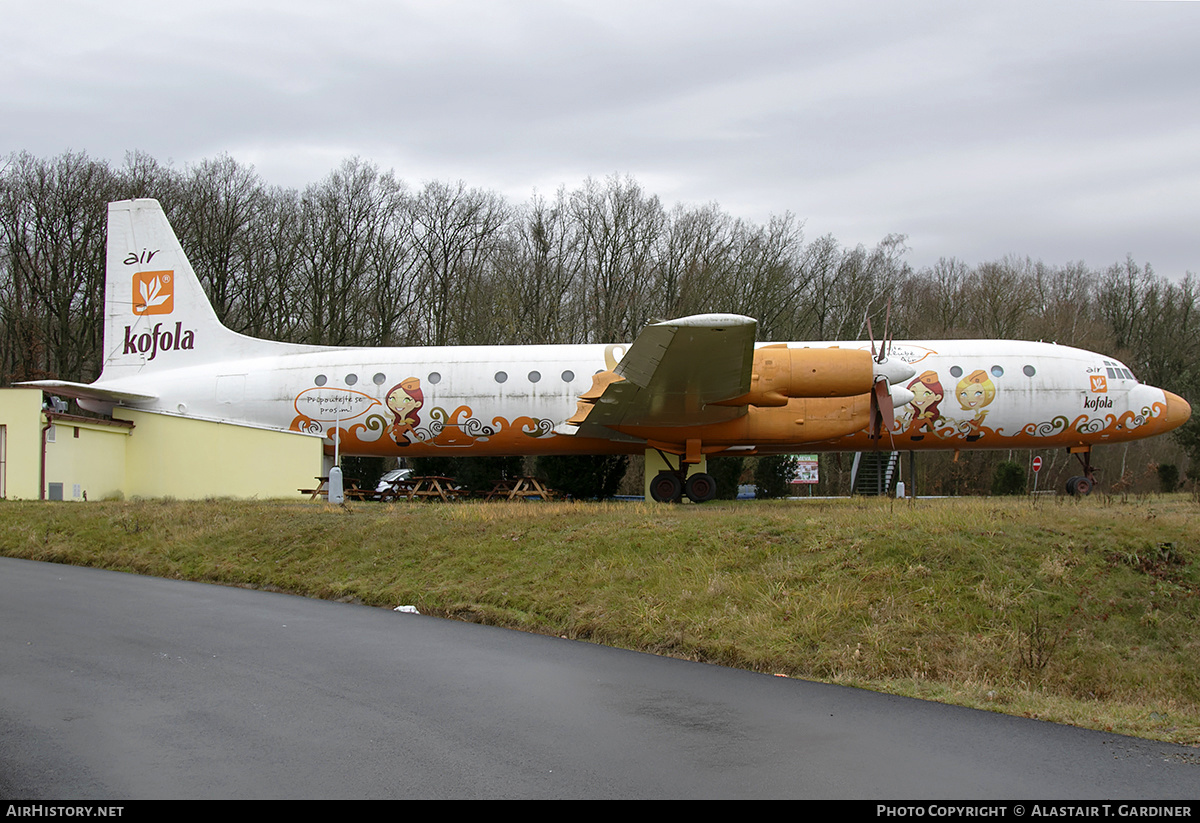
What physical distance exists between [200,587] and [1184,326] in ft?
171

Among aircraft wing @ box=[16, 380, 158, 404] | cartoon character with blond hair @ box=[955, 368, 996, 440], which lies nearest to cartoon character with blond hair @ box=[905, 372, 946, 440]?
cartoon character with blond hair @ box=[955, 368, 996, 440]

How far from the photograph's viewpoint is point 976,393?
73.9 ft

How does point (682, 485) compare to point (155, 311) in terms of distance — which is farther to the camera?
point (155, 311)

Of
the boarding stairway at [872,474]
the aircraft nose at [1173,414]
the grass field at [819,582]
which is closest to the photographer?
the grass field at [819,582]

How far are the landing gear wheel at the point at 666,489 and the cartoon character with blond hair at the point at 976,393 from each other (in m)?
7.28

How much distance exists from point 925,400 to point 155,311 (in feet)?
66.4

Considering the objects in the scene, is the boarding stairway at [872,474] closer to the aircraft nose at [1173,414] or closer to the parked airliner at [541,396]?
the parked airliner at [541,396]

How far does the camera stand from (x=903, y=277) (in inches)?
1983

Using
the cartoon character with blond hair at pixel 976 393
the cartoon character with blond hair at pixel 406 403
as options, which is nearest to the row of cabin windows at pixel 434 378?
the cartoon character with blond hair at pixel 406 403

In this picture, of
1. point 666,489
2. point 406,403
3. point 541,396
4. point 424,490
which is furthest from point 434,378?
point 666,489

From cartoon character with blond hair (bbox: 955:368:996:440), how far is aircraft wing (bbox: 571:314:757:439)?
6120 mm

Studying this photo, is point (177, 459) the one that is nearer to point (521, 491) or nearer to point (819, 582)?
point (521, 491)

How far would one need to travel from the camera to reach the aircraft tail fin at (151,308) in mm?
25250

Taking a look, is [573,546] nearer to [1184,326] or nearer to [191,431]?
[191,431]
